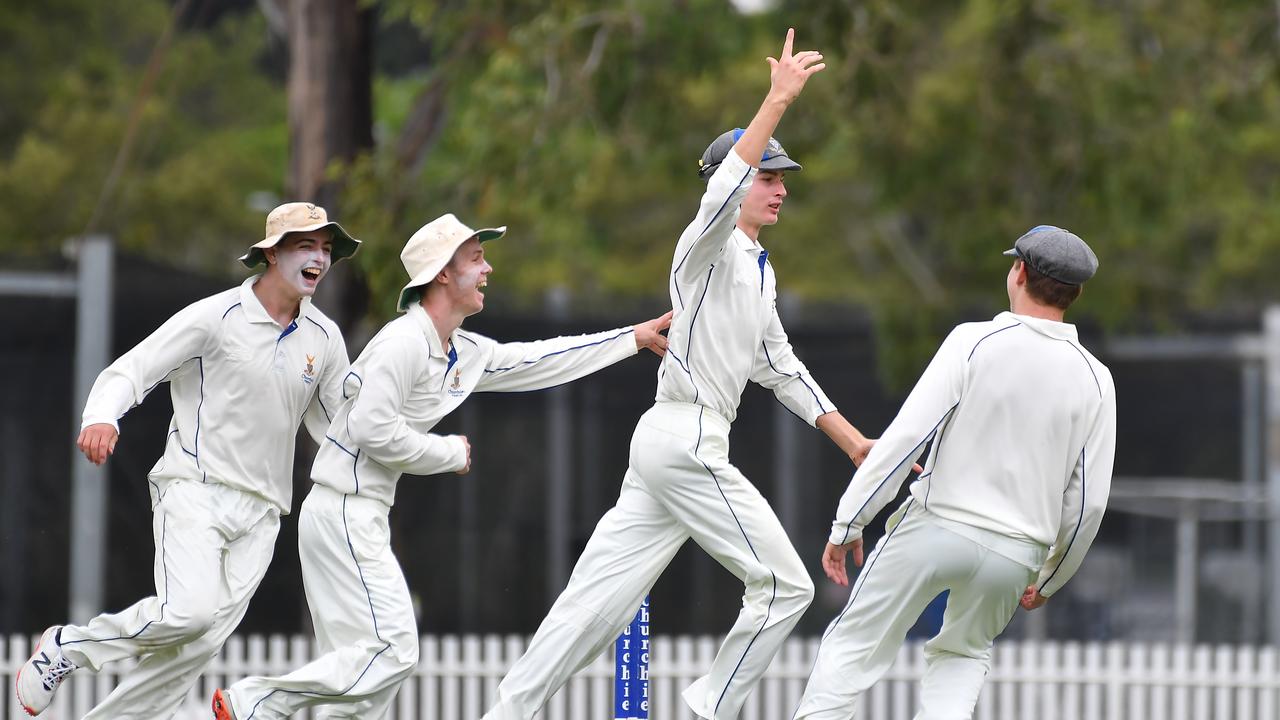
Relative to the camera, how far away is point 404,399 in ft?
20.0

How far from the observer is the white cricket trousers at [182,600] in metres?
6.05

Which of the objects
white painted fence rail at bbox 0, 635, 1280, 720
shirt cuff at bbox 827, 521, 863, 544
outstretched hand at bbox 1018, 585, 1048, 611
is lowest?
white painted fence rail at bbox 0, 635, 1280, 720

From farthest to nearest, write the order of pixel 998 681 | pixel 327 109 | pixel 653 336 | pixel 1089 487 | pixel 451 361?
1. pixel 327 109
2. pixel 998 681
3. pixel 653 336
4. pixel 451 361
5. pixel 1089 487

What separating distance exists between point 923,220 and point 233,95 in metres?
12.6

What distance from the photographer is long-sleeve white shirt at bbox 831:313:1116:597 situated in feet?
18.8

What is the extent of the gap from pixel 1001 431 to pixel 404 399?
209cm

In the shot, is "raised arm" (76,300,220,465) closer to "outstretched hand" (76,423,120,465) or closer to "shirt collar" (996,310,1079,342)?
"outstretched hand" (76,423,120,465)

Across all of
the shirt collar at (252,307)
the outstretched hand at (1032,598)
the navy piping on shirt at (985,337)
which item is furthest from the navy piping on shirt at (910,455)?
the shirt collar at (252,307)

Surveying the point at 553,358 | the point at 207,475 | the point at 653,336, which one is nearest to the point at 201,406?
the point at 207,475

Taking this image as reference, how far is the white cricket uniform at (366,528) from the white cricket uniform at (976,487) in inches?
58.1

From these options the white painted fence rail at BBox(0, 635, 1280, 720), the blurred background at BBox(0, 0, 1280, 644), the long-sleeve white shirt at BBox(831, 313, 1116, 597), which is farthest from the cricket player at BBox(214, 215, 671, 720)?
the blurred background at BBox(0, 0, 1280, 644)

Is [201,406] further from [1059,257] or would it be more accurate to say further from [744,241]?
[1059,257]

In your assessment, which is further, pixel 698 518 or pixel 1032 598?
pixel 1032 598

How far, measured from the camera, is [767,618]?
6.07 metres
